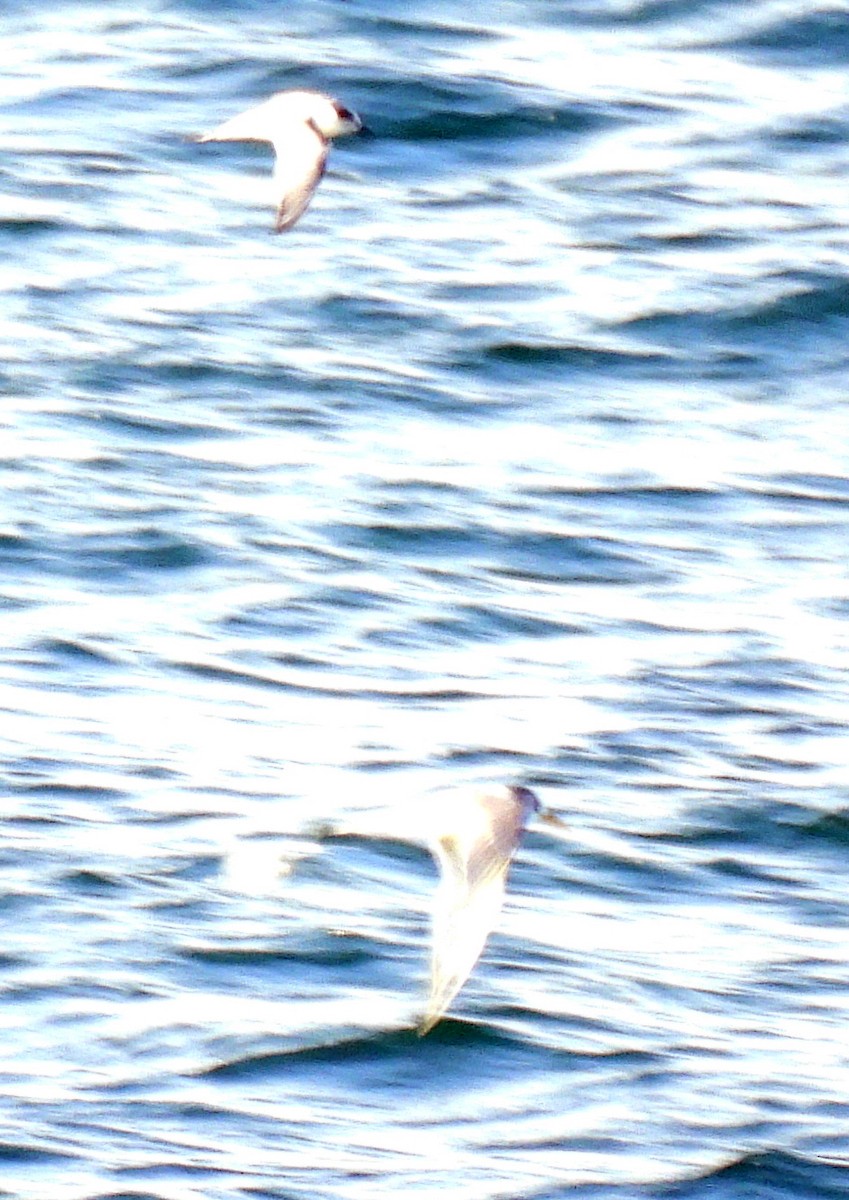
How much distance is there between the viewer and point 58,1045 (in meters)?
6.98

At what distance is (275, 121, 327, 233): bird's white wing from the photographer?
28.0 ft

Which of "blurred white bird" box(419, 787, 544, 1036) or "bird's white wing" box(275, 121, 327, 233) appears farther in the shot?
"bird's white wing" box(275, 121, 327, 233)

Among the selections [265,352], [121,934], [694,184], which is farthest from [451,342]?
[121,934]

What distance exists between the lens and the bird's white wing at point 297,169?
855 cm

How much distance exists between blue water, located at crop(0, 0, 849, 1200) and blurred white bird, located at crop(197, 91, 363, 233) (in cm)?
174

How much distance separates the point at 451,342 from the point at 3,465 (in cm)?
256

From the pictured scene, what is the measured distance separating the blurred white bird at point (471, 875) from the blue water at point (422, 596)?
637 millimetres

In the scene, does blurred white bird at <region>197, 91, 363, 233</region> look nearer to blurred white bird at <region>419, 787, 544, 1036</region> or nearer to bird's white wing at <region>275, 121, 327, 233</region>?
bird's white wing at <region>275, 121, 327, 233</region>

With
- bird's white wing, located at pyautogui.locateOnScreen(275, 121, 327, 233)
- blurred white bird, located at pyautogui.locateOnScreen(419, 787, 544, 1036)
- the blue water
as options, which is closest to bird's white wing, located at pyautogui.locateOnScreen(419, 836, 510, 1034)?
blurred white bird, located at pyautogui.locateOnScreen(419, 787, 544, 1036)

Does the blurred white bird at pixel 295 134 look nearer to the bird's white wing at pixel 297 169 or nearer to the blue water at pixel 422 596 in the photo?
the bird's white wing at pixel 297 169

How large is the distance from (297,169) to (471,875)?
337 centimetres

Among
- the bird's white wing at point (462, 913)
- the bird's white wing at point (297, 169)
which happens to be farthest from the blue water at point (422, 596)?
the bird's white wing at point (297, 169)

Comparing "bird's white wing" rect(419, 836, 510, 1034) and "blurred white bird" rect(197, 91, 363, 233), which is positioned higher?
"blurred white bird" rect(197, 91, 363, 233)

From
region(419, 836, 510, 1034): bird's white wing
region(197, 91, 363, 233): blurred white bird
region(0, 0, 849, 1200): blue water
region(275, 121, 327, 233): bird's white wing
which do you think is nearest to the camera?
region(419, 836, 510, 1034): bird's white wing
